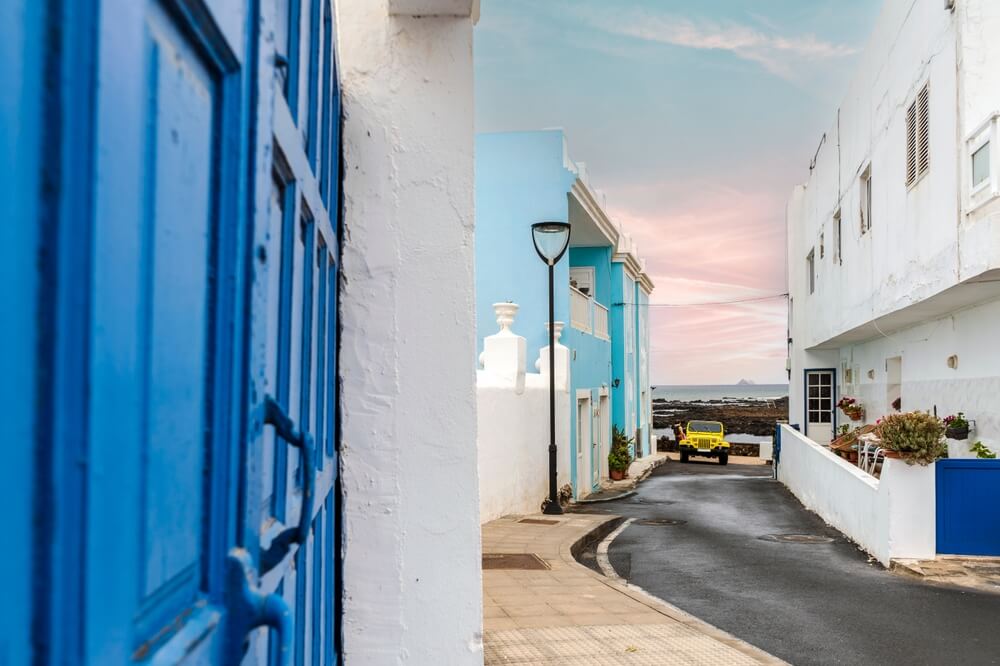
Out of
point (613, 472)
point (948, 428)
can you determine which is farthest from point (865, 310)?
point (613, 472)

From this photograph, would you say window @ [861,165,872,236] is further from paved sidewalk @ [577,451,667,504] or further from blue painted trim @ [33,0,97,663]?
blue painted trim @ [33,0,97,663]

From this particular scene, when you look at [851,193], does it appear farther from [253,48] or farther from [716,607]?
[253,48]

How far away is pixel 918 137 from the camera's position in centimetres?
1286

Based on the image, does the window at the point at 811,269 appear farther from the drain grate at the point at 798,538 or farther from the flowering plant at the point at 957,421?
the drain grate at the point at 798,538

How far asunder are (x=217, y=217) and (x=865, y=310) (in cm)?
1711

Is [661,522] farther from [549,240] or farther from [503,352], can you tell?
[549,240]

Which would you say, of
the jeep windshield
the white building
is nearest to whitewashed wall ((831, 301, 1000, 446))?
the white building

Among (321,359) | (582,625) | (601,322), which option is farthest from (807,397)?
(321,359)

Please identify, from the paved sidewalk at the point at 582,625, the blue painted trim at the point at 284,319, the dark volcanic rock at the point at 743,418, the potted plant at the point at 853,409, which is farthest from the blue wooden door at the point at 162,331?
the dark volcanic rock at the point at 743,418

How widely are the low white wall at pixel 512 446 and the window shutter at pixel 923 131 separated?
6820 millimetres

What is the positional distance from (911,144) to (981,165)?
3.45m

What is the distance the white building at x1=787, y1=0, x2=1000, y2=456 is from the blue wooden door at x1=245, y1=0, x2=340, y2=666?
896cm

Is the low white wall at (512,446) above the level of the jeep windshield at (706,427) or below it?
above

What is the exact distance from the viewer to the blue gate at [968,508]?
9945 millimetres
